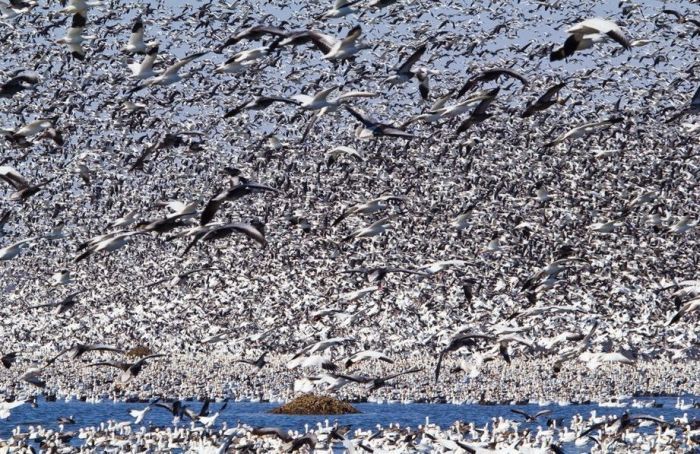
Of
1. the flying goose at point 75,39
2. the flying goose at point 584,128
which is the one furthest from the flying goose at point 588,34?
the flying goose at point 75,39

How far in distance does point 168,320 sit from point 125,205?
13658mm

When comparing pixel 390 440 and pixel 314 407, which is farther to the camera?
pixel 314 407

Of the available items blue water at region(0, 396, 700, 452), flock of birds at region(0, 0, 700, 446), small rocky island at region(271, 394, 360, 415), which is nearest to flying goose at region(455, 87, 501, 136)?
flock of birds at region(0, 0, 700, 446)

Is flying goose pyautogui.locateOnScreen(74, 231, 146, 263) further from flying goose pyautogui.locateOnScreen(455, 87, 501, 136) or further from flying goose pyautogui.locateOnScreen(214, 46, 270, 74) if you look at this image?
flying goose pyautogui.locateOnScreen(455, 87, 501, 136)

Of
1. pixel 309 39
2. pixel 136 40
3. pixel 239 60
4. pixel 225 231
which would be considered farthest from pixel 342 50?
pixel 136 40

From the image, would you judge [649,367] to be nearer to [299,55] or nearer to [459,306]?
[459,306]

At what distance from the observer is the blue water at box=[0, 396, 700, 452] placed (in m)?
43.4

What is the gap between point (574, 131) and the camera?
1015 inches

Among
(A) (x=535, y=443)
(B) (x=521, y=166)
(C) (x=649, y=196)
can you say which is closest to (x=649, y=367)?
(B) (x=521, y=166)

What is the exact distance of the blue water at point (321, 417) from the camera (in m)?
43.4

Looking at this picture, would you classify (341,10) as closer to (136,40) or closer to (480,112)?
(136,40)

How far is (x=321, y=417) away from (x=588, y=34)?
27305 mm

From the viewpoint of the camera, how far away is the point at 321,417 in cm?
4572

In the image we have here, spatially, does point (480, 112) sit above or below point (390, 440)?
above
